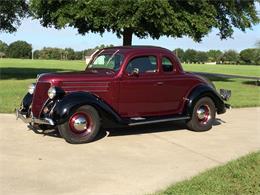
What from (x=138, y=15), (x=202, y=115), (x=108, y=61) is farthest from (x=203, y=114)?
(x=138, y=15)

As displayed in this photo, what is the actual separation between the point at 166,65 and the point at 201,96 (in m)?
1.02

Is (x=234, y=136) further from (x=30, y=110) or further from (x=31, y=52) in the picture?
(x=31, y=52)

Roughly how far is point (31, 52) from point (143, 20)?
103m

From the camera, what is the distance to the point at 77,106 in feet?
28.3

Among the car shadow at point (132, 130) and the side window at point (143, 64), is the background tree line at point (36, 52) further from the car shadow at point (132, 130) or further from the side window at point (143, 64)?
the side window at point (143, 64)

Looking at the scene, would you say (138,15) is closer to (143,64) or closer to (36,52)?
(143,64)

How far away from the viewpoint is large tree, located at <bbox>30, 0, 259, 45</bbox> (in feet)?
77.3

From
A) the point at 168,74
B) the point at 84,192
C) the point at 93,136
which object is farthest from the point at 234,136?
the point at 84,192

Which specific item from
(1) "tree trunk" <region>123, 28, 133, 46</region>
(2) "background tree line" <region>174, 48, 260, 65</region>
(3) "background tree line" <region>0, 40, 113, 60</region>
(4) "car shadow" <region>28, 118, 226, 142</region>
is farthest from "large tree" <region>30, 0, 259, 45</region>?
Answer: (2) "background tree line" <region>174, 48, 260, 65</region>

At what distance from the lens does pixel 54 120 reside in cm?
853

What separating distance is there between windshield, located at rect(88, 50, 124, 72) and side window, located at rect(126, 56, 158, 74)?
0.73 ft

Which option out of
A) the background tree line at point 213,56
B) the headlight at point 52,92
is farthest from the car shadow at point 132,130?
the background tree line at point 213,56

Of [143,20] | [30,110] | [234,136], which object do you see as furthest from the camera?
[143,20]

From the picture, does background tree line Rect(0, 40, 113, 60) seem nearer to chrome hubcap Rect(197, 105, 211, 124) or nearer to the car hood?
chrome hubcap Rect(197, 105, 211, 124)
